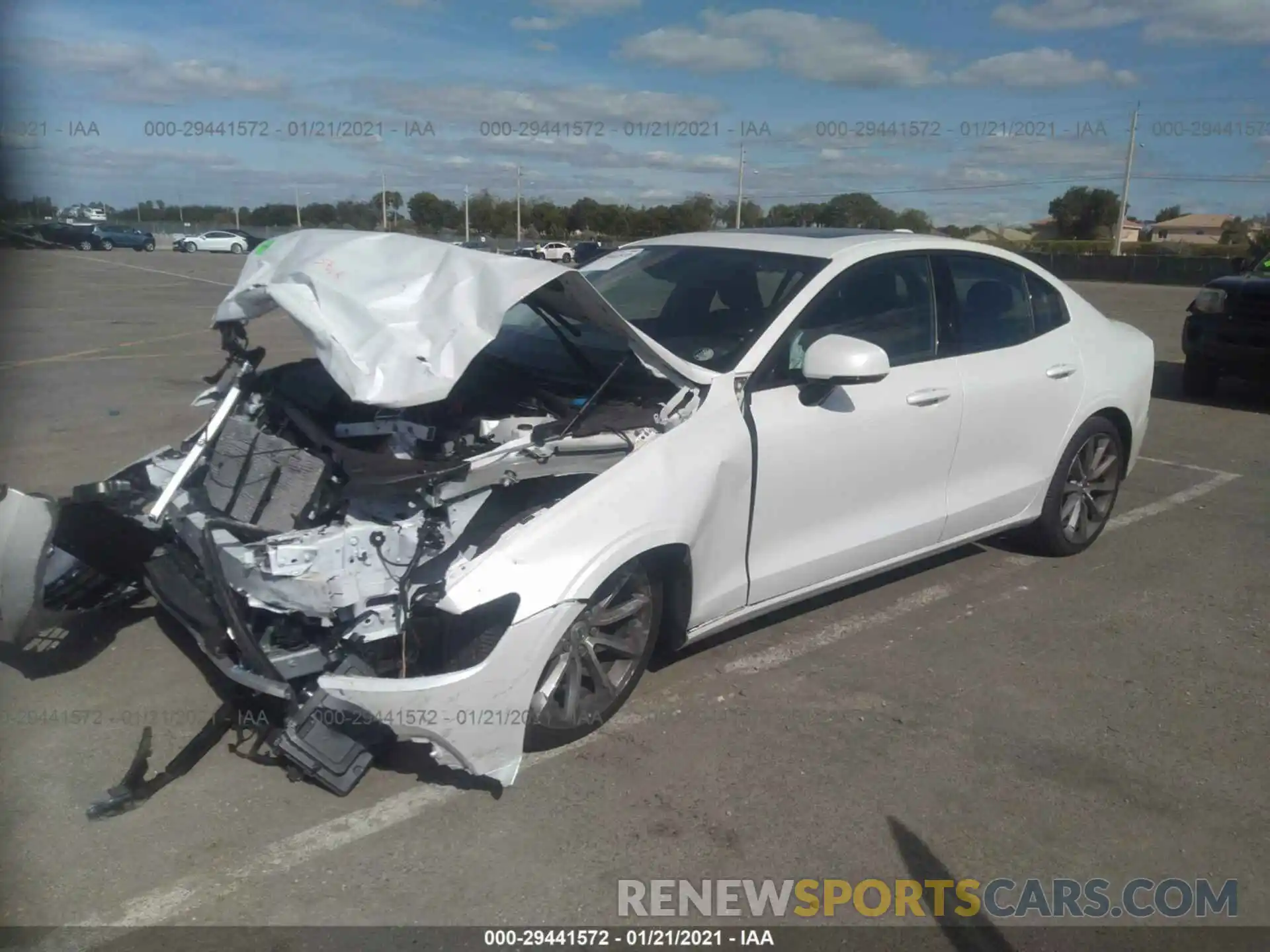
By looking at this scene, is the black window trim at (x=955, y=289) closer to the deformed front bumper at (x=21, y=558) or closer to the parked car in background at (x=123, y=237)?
the deformed front bumper at (x=21, y=558)

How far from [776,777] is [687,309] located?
2.03 metres

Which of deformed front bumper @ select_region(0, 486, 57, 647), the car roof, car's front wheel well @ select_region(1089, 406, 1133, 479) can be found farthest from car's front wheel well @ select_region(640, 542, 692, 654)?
car's front wheel well @ select_region(1089, 406, 1133, 479)

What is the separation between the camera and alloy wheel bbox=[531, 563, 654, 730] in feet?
11.2

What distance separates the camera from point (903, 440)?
4.40 metres

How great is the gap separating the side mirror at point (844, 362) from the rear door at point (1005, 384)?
39.2 inches

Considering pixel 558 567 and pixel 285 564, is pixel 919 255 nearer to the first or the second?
pixel 558 567

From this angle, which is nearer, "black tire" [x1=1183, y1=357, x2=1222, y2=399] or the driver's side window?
the driver's side window

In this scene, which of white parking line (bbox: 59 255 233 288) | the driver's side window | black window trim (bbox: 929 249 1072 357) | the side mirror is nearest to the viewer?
the side mirror

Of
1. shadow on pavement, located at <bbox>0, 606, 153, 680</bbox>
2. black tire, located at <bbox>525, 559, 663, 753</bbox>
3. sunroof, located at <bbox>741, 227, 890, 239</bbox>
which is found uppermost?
sunroof, located at <bbox>741, 227, 890, 239</bbox>

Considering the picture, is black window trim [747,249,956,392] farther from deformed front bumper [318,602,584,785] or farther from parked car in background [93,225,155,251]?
parked car in background [93,225,155,251]

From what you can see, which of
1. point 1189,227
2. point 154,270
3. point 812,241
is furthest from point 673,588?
point 1189,227

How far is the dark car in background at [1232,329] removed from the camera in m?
9.84

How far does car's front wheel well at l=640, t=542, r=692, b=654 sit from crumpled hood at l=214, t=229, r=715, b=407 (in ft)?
2.18

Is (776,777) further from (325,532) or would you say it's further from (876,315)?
(876,315)
